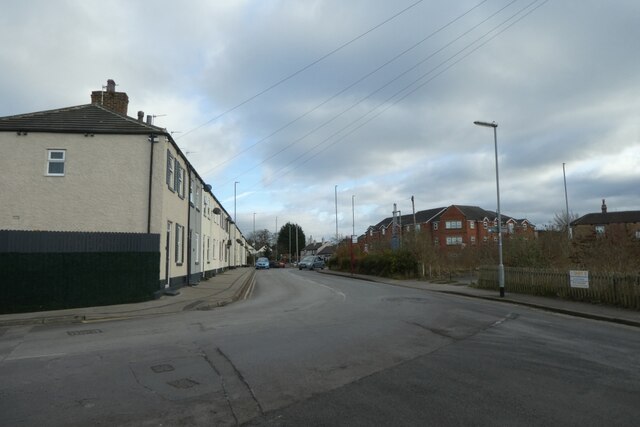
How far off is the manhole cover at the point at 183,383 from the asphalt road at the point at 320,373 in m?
0.03

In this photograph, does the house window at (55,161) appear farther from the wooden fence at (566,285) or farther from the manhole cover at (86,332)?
the wooden fence at (566,285)

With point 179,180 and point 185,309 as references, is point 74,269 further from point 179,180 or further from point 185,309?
point 179,180

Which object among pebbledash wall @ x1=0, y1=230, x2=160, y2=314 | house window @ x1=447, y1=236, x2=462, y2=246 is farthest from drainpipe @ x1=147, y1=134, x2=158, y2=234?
house window @ x1=447, y1=236, x2=462, y2=246

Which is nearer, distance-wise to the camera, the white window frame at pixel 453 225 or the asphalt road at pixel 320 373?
the asphalt road at pixel 320 373

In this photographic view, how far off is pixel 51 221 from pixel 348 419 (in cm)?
1672

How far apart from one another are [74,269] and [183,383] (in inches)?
428

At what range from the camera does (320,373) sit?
6.94 metres

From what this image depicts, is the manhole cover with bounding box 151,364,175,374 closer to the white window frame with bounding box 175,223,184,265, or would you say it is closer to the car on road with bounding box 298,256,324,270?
the white window frame with bounding box 175,223,184,265

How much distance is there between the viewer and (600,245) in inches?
828

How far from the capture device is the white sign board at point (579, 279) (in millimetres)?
16906

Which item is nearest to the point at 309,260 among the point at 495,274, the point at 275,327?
the point at 495,274

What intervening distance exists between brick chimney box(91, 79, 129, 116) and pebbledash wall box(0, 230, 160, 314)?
878 centimetres

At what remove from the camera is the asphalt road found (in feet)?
17.2

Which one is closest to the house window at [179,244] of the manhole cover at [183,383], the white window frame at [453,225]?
the manhole cover at [183,383]
